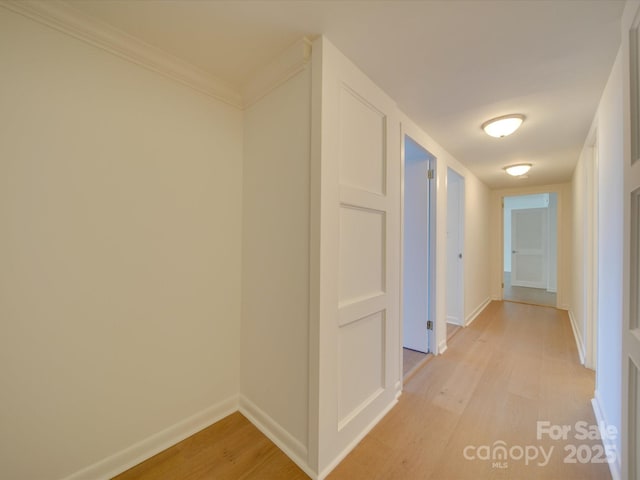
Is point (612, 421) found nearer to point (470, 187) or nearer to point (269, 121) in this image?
point (269, 121)

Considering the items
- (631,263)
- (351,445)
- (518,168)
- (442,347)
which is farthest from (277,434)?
(518,168)

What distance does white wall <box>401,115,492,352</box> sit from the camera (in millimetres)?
2670

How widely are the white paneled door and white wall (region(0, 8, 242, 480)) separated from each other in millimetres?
865

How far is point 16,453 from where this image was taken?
3.45 ft

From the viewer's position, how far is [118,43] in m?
1.30

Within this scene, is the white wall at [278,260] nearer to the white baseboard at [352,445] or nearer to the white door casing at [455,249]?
the white baseboard at [352,445]

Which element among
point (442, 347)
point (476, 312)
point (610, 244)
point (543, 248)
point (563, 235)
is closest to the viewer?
point (610, 244)

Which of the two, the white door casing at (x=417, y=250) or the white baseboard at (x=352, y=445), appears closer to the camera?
the white baseboard at (x=352, y=445)

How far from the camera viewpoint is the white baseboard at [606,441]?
1245 mm

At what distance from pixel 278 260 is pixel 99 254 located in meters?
0.92

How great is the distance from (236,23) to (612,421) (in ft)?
9.99

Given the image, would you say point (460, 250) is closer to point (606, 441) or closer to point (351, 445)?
point (606, 441)

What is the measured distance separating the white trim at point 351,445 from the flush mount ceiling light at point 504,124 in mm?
2430

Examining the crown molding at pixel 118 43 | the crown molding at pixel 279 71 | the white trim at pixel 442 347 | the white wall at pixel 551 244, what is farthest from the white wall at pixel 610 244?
the white wall at pixel 551 244
